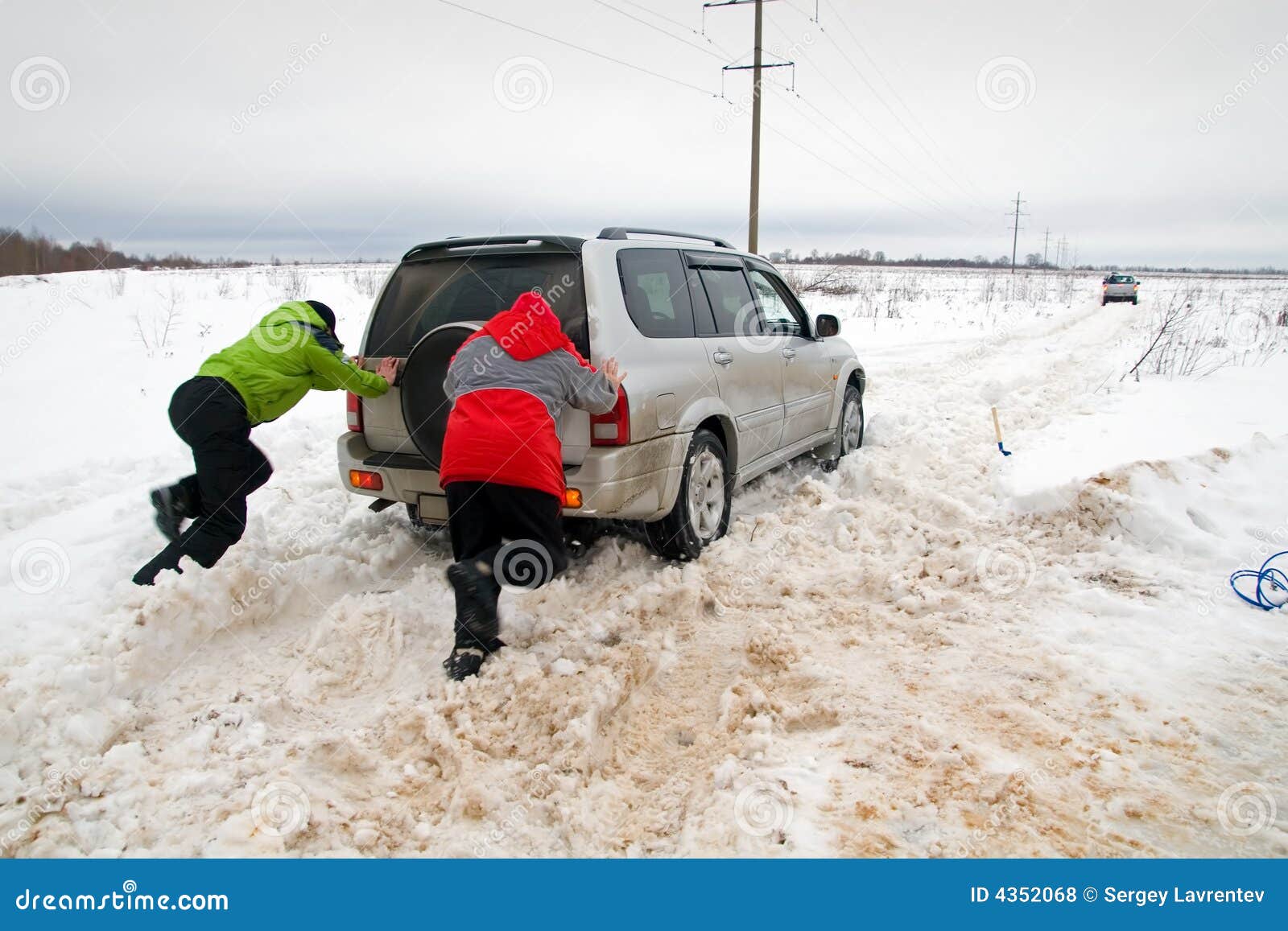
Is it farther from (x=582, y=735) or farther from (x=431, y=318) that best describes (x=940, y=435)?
(x=582, y=735)

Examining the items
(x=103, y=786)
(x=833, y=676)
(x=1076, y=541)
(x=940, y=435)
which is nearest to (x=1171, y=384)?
(x=940, y=435)

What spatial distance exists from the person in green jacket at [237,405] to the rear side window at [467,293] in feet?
1.03

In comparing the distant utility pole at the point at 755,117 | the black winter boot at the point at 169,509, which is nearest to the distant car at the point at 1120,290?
the distant utility pole at the point at 755,117

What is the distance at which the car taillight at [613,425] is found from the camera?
13.5ft

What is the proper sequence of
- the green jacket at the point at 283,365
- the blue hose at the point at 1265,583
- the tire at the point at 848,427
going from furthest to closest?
the tire at the point at 848,427
the green jacket at the point at 283,365
the blue hose at the point at 1265,583

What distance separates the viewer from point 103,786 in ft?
9.01

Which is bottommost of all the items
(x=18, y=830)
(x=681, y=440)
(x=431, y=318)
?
(x=18, y=830)

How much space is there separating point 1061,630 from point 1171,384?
815 cm

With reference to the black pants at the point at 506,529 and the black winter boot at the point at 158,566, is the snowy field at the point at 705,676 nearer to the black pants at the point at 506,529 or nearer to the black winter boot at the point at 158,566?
the black winter boot at the point at 158,566

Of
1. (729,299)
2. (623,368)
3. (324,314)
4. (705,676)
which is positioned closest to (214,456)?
(324,314)

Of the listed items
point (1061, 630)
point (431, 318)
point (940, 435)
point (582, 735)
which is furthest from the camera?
point (940, 435)

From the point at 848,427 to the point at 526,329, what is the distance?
182 inches

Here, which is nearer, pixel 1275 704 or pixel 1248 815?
pixel 1248 815

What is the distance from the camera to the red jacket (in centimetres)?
354
